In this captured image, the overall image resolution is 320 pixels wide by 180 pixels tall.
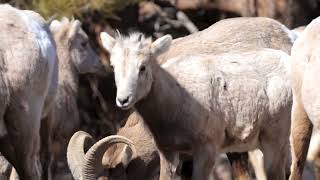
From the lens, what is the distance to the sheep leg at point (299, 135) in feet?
25.8

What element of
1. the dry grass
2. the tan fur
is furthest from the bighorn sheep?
the dry grass

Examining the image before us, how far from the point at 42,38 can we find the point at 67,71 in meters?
4.24

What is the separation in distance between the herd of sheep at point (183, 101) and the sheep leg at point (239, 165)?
1cm

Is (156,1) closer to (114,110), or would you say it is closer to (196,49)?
(114,110)

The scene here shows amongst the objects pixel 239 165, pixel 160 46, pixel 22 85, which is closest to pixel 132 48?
pixel 160 46

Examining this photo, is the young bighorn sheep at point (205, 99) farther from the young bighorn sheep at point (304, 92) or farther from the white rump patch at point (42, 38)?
the young bighorn sheep at point (304, 92)

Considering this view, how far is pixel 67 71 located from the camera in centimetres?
1249

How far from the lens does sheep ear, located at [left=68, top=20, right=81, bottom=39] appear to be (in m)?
12.2

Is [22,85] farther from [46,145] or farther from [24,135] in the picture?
[46,145]

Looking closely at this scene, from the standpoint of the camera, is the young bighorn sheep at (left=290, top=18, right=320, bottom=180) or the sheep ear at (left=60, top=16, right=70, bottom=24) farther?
the sheep ear at (left=60, top=16, right=70, bottom=24)

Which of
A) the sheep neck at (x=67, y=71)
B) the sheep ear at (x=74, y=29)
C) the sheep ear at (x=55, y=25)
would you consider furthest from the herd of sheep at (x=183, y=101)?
the sheep ear at (x=55, y=25)

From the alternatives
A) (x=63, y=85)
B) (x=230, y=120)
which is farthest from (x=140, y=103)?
(x=63, y=85)

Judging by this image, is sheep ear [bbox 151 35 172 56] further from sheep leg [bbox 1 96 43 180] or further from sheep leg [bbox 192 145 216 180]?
sheep leg [bbox 1 96 43 180]

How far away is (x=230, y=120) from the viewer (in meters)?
9.05
